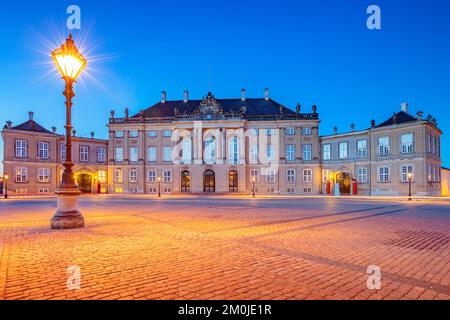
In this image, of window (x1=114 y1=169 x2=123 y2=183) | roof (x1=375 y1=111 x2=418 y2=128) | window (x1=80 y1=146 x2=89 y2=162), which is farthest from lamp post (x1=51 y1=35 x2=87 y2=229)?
roof (x1=375 y1=111 x2=418 y2=128)

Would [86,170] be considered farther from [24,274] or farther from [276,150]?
[24,274]

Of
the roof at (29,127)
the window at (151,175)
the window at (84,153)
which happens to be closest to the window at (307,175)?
the window at (151,175)

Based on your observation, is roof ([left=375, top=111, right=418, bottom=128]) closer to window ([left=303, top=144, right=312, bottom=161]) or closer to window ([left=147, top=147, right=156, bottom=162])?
window ([left=303, top=144, right=312, bottom=161])

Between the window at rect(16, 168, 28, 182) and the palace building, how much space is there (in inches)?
4.4

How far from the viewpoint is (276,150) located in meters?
39.6

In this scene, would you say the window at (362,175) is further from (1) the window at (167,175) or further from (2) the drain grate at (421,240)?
(2) the drain grate at (421,240)

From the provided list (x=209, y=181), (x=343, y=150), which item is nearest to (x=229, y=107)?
(x=209, y=181)

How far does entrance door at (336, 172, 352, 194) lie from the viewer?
3784cm

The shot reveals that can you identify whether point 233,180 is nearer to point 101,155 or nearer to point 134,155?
point 134,155

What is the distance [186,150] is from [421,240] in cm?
3511

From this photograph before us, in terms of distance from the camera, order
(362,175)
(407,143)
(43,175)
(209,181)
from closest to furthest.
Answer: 1. (407,143)
2. (362,175)
3. (43,175)
4. (209,181)

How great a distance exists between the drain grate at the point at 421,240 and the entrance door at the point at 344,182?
31578 mm

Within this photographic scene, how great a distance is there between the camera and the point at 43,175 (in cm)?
3884
